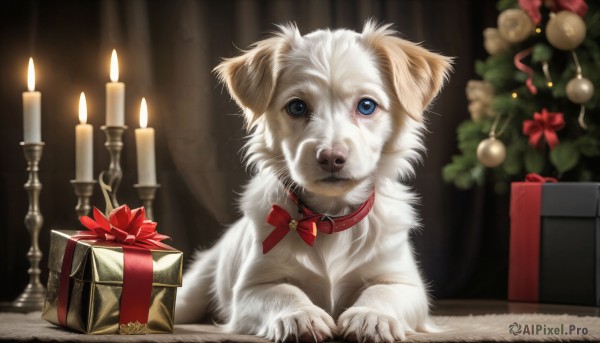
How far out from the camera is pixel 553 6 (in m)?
3.65

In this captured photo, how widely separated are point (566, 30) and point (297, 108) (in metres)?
1.88

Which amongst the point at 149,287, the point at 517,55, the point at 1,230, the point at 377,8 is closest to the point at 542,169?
the point at 517,55

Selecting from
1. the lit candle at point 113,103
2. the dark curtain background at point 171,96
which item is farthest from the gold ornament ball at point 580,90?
the lit candle at point 113,103

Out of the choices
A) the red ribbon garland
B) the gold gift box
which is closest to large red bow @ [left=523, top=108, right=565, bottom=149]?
the red ribbon garland

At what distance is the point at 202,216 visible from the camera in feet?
13.0

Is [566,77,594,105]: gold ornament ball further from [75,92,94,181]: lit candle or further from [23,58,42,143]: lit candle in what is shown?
[23,58,42,143]: lit candle

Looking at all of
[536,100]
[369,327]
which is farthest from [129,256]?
[536,100]

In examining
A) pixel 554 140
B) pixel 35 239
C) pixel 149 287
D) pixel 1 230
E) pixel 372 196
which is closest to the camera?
pixel 149 287

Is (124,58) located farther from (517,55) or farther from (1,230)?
(517,55)

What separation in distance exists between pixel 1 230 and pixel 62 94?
733 millimetres

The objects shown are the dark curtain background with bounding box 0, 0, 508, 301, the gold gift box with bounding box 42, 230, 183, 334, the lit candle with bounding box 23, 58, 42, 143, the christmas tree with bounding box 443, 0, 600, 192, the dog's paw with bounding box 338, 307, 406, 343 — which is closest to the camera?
the dog's paw with bounding box 338, 307, 406, 343

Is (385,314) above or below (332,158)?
below

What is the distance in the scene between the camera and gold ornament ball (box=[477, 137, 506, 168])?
3660 mm

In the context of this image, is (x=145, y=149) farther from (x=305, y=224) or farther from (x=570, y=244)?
(x=570, y=244)
